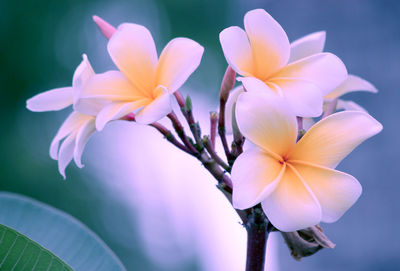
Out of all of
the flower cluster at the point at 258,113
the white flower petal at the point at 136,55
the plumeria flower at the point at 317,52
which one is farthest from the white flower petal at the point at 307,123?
the white flower petal at the point at 136,55

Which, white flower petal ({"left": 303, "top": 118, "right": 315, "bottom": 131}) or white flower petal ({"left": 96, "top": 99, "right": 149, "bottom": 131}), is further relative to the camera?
white flower petal ({"left": 303, "top": 118, "right": 315, "bottom": 131})

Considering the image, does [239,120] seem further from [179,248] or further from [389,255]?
[179,248]

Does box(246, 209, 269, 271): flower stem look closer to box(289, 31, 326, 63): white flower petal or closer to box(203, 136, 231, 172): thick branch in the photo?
→ box(203, 136, 231, 172): thick branch

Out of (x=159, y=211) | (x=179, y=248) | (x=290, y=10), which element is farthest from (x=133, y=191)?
(x=290, y=10)

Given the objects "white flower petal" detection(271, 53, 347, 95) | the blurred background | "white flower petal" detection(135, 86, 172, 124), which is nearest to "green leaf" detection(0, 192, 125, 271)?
"white flower petal" detection(135, 86, 172, 124)

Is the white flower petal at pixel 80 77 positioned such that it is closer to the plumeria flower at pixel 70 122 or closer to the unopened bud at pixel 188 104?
the plumeria flower at pixel 70 122
